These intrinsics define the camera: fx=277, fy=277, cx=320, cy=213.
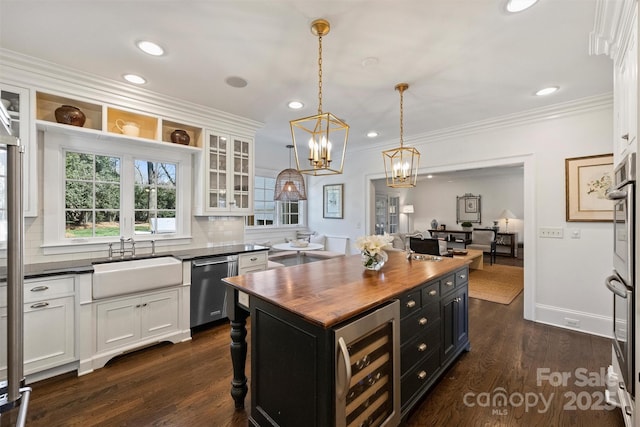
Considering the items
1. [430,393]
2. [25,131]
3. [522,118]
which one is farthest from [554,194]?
[25,131]

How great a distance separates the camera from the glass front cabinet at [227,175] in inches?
142

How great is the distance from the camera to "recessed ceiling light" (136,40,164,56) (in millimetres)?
2145

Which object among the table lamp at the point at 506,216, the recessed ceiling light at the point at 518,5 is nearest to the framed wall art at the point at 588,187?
the recessed ceiling light at the point at 518,5

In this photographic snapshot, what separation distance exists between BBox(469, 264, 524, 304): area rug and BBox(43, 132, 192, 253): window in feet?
15.4

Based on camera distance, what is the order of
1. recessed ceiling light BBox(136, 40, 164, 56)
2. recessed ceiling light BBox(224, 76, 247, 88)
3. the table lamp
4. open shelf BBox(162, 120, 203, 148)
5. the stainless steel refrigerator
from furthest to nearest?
1. the table lamp
2. open shelf BBox(162, 120, 203, 148)
3. recessed ceiling light BBox(224, 76, 247, 88)
4. recessed ceiling light BBox(136, 40, 164, 56)
5. the stainless steel refrigerator

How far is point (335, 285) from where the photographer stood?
6.05 ft

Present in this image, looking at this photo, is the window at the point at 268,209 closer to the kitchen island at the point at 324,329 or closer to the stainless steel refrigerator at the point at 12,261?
the kitchen island at the point at 324,329

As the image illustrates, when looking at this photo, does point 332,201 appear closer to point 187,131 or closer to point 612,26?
point 187,131

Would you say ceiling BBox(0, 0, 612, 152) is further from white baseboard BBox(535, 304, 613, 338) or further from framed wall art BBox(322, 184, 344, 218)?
framed wall art BBox(322, 184, 344, 218)

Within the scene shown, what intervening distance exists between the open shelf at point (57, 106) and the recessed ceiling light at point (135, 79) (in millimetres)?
446

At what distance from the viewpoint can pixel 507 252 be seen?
8188 mm

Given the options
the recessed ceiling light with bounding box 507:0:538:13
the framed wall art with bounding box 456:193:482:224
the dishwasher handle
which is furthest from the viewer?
the framed wall art with bounding box 456:193:482:224

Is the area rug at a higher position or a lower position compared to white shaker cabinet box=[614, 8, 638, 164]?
lower

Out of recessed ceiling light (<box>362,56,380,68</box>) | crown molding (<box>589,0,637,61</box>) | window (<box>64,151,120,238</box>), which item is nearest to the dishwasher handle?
window (<box>64,151,120,238</box>)
